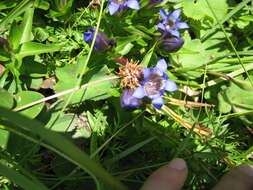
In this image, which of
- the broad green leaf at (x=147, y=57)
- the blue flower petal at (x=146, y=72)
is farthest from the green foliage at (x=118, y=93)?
the blue flower petal at (x=146, y=72)

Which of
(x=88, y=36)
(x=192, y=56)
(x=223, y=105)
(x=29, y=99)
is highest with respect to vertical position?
(x=88, y=36)

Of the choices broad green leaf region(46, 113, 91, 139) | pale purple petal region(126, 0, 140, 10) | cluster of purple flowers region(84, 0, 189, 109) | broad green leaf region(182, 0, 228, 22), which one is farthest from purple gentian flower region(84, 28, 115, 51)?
broad green leaf region(182, 0, 228, 22)

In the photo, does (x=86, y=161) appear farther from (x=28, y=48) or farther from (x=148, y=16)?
(x=148, y=16)

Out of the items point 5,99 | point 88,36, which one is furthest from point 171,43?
point 5,99

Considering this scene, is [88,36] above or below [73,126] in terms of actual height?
above

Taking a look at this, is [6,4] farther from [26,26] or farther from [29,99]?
[29,99]

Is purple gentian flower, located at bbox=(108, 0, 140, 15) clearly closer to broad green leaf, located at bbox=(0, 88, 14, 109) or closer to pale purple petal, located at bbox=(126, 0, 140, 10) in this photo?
pale purple petal, located at bbox=(126, 0, 140, 10)

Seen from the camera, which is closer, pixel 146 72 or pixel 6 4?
pixel 146 72

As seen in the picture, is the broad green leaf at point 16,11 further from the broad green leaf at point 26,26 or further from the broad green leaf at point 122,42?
the broad green leaf at point 122,42
